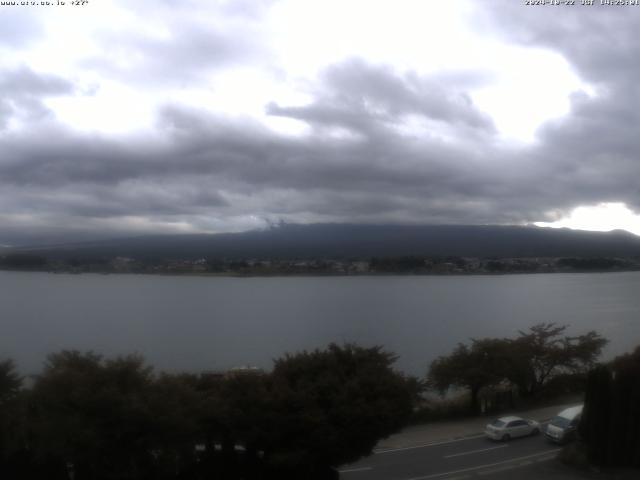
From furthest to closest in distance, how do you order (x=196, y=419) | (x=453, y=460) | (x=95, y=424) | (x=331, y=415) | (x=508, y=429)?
(x=508, y=429), (x=453, y=460), (x=331, y=415), (x=196, y=419), (x=95, y=424)

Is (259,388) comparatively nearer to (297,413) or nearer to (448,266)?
(297,413)

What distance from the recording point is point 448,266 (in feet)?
388

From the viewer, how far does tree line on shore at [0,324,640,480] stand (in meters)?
11.8

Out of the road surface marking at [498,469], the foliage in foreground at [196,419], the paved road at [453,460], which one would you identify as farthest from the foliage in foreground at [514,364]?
the foliage in foreground at [196,419]

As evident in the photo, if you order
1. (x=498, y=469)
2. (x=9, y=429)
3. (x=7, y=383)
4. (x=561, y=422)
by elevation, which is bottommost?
(x=498, y=469)

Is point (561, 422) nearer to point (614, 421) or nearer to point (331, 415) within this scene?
point (614, 421)

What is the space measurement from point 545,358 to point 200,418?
61.0ft

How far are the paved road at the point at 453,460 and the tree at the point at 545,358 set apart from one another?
7.07 metres

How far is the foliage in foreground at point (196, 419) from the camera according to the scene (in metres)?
11.7

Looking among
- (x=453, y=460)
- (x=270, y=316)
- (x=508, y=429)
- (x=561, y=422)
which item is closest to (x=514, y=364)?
(x=508, y=429)

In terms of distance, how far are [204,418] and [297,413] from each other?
174cm

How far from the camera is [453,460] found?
1644cm

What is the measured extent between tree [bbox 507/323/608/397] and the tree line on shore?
1027 centimetres

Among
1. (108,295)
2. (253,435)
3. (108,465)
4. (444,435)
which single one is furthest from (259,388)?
(108,295)
